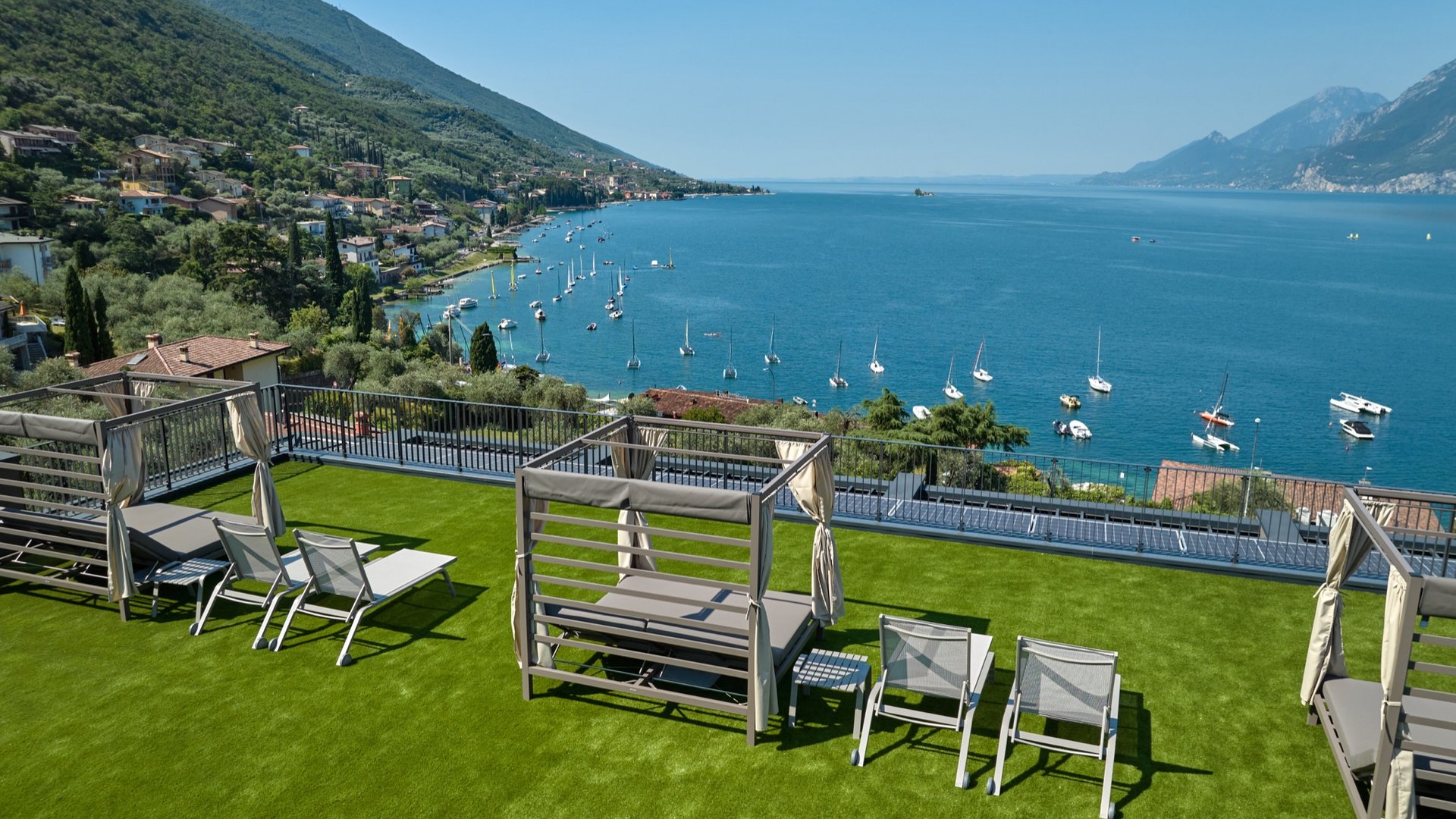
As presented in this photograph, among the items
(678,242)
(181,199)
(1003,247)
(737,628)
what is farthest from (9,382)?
(1003,247)

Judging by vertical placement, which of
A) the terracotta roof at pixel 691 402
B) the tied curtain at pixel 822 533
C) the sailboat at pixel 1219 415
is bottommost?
the sailboat at pixel 1219 415

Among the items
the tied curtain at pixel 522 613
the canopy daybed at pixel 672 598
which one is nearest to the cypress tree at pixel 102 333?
the canopy daybed at pixel 672 598

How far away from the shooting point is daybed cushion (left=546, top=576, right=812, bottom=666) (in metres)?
6.73

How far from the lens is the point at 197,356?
79.1 feet

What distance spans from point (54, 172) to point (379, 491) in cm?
7900

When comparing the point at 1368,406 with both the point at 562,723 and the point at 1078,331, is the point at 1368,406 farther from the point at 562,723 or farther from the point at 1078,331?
the point at 562,723

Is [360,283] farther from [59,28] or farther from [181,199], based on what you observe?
[59,28]

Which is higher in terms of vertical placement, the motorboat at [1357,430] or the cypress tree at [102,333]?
the cypress tree at [102,333]

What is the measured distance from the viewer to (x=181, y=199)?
271 ft

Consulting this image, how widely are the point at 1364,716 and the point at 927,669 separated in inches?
109

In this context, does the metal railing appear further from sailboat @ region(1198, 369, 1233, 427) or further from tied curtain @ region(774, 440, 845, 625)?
sailboat @ region(1198, 369, 1233, 427)

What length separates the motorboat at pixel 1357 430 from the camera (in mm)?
55438

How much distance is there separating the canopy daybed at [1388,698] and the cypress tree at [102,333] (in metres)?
40.2

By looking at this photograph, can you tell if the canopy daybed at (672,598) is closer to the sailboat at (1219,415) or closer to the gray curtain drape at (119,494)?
the gray curtain drape at (119,494)
